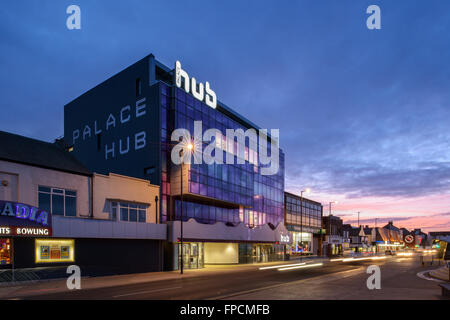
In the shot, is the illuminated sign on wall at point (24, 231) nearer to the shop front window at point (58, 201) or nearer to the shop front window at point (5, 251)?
the shop front window at point (5, 251)

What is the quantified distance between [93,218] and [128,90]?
18221 mm

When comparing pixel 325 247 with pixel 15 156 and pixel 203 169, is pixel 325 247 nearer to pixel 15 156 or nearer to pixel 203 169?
pixel 203 169

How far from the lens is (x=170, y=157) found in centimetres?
3838

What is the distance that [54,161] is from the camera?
29.5 meters

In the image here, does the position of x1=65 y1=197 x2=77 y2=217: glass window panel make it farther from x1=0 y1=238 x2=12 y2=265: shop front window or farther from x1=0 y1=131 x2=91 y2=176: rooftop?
A: x1=0 y1=238 x2=12 y2=265: shop front window

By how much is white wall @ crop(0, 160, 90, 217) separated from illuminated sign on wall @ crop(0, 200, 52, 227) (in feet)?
8.27

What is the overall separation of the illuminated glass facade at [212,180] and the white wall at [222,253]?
3.49 meters

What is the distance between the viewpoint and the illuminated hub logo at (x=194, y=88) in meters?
40.7

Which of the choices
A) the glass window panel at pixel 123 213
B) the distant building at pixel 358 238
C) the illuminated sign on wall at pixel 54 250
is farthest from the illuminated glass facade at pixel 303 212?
the distant building at pixel 358 238

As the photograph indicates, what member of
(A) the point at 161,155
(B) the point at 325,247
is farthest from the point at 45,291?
(B) the point at 325,247

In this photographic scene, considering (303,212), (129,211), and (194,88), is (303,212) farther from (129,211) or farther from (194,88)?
(129,211)

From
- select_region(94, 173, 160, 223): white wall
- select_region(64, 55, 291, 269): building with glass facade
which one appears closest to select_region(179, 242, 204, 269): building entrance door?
select_region(64, 55, 291, 269): building with glass facade

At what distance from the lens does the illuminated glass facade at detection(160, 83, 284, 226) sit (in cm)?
3822

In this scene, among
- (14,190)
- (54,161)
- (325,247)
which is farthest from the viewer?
(325,247)
